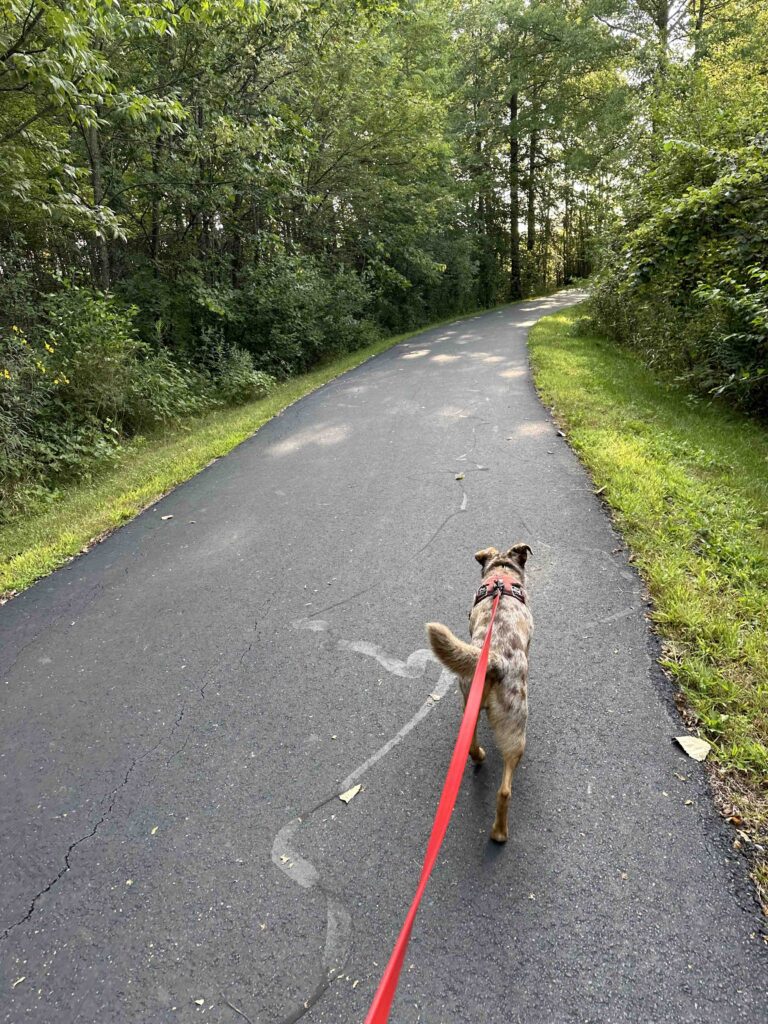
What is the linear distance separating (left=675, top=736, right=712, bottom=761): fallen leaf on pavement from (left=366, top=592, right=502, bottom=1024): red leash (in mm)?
1120

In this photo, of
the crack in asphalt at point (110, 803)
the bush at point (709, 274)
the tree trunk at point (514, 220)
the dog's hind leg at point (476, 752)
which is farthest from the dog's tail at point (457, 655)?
the tree trunk at point (514, 220)

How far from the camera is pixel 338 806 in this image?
2.38 meters

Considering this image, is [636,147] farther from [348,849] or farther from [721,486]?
[348,849]

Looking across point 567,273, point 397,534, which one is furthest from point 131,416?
point 567,273

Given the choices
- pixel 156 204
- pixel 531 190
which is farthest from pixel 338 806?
pixel 531 190

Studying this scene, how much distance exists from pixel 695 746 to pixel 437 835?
5.66 feet

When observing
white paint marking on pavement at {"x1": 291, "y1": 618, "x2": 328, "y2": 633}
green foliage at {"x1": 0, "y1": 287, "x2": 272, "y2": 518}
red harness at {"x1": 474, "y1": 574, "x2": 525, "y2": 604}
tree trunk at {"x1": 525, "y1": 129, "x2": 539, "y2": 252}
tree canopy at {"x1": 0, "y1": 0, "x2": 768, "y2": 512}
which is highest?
tree trunk at {"x1": 525, "y1": 129, "x2": 539, "y2": 252}

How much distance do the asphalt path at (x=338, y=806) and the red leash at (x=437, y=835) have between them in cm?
46

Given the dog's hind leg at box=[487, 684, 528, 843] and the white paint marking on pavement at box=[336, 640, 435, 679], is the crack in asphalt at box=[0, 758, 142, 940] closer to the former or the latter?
the white paint marking on pavement at box=[336, 640, 435, 679]

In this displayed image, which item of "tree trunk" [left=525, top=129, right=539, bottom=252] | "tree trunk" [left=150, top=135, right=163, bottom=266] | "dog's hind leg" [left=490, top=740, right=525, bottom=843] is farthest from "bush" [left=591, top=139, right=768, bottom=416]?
"tree trunk" [left=525, top=129, right=539, bottom=252]

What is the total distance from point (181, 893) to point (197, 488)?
16.3 ft

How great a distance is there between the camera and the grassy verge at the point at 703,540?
247cm

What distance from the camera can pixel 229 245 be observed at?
14.0m

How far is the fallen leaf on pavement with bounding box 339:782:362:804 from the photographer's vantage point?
241 cm
